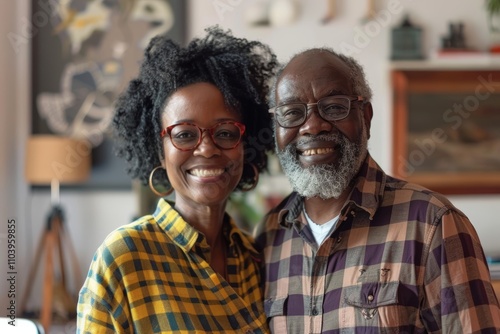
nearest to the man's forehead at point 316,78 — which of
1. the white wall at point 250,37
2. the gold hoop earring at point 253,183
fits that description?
the gold hoop earring at point 253,183

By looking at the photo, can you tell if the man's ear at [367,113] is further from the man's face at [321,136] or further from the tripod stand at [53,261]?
the tripod stand at [53,261]

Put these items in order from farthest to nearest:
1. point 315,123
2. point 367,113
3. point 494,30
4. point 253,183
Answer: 1. point 494,30
2. point 253,183
3. point 367,113
4. point 315,123

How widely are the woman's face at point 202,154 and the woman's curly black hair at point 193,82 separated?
29 mm

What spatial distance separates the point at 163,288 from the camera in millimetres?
1528

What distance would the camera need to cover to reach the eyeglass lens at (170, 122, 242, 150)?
163 centimetres

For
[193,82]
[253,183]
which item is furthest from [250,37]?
[193,82]

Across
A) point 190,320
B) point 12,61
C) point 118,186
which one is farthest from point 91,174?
point 190,320

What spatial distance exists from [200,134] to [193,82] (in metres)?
0.14

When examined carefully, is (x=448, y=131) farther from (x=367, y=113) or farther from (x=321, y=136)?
(x=321, y=136)

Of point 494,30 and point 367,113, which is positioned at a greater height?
point 494,30

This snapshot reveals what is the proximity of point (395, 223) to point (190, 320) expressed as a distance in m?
0.50

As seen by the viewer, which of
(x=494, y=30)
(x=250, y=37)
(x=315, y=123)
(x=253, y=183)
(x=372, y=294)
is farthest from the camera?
(x=250, y=37)

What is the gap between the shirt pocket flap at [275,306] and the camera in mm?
1626

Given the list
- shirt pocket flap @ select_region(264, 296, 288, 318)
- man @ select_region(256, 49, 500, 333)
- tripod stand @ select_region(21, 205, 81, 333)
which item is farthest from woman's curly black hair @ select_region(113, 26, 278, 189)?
tripod stand @ select_region(21, 205, 81, 333)
